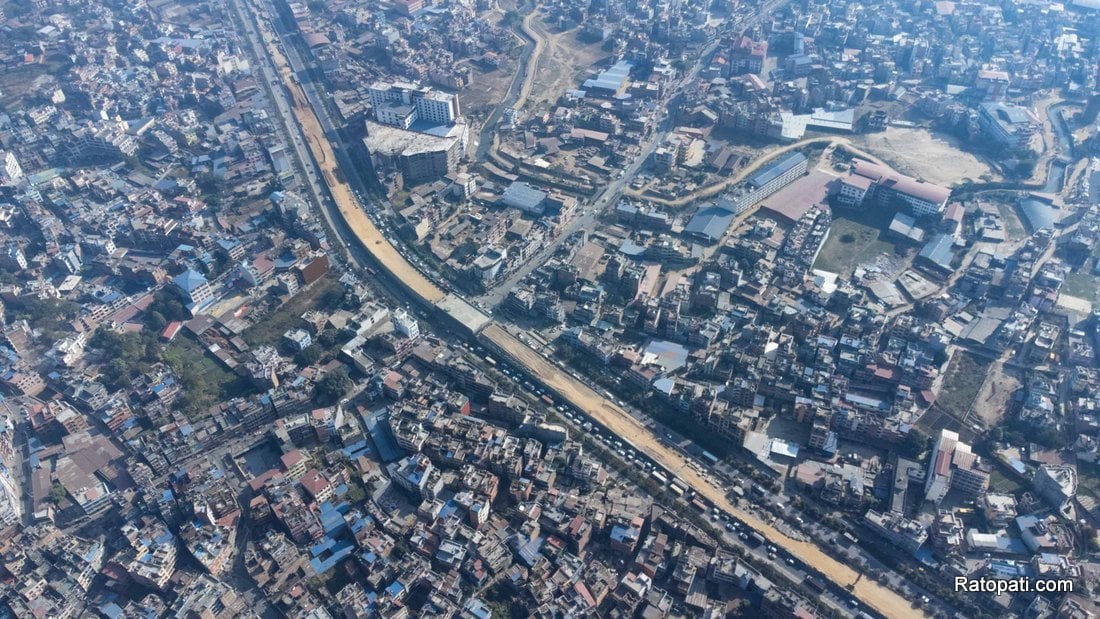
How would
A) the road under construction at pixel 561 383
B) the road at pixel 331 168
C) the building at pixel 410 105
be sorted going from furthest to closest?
1. the building at pixel 410 105
2. the road at pixel 331 168
3. the road under construction at pixel 561 383

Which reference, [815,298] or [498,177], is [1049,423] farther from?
[498,177]

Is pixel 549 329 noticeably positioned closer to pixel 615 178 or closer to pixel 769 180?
pixel 615 178

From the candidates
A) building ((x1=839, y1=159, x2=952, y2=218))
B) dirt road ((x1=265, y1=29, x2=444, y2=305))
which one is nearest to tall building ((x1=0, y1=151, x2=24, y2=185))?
dirt road ((x1=265, y1=29, x2=444, y2=305))

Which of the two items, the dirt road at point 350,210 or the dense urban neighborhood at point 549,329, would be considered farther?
the dirt road at point 350,210

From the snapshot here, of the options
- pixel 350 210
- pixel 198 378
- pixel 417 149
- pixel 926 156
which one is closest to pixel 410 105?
pixel 417 149

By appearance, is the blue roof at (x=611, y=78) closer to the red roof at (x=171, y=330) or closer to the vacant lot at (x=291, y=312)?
the vacant lot at (x=291, y=312)

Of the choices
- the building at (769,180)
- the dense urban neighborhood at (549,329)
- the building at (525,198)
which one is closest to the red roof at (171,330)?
the dense urban neighborhood at (549,329)

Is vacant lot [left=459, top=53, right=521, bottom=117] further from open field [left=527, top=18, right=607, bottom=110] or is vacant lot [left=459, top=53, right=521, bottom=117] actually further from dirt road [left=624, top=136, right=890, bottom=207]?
dirt road [left=624, top=136, right=890, bottom=207]

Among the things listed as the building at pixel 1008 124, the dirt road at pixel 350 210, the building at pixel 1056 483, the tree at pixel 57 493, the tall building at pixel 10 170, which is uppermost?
the building at pixel 1008 124
